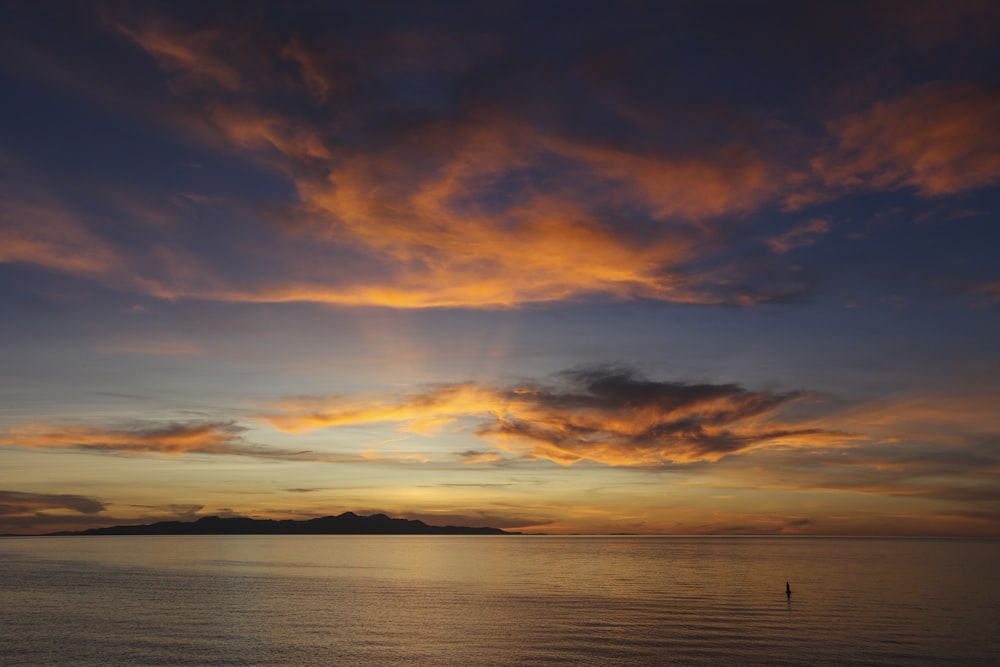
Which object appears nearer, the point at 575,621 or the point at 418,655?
the point at 418,655

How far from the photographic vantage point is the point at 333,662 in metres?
66.1

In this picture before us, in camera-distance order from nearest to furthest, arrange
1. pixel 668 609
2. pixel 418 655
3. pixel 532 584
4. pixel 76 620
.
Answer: pixel 418 655
pixel 76 620
pixel 668 609
pixel 532 584

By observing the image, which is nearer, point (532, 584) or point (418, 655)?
point (418, 655)

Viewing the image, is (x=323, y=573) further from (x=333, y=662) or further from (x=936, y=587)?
(x=936, y=587)

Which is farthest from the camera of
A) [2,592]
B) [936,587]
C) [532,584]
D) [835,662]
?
[532,584]

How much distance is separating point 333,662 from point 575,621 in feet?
118

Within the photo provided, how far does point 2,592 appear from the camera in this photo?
125m

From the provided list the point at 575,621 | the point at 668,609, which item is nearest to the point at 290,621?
the point at 575,621

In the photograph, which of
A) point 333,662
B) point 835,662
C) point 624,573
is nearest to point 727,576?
point 624,573

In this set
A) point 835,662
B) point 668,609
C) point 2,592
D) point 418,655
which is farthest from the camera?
point 2,592

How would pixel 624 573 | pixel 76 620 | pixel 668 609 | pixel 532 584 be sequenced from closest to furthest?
1. pixel 76 620
2. pixel 668 609
3. pixel 532 584
4. pixel 624 573

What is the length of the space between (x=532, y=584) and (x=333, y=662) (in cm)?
8742

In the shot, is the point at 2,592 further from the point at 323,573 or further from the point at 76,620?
the point at 323,573

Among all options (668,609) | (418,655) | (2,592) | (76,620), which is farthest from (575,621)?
(2,592)
